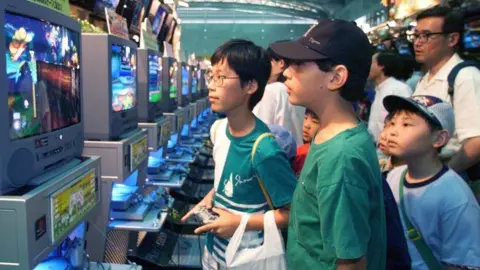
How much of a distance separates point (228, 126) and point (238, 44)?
40 centimetres

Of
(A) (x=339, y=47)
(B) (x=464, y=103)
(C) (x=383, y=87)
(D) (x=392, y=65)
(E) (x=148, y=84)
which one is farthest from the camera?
(D) (x=392, y=65)

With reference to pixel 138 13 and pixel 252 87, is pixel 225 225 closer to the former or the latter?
pixel 252 87

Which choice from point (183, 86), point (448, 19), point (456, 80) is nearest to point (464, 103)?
point (456, 80)

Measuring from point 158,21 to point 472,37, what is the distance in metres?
5.10

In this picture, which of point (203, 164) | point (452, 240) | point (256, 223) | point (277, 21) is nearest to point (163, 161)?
point (203, 164)

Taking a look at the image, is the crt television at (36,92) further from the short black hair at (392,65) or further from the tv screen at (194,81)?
the tv screen at (194,81)

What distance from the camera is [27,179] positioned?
148 cm

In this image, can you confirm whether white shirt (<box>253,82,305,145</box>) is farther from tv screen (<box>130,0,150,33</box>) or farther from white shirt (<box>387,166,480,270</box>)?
tv screen (<box>130,0,150,33</box>)

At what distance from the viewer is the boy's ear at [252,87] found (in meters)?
2.06

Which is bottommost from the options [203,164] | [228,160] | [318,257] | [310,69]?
[203,164]

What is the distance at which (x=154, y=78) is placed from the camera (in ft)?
13.0

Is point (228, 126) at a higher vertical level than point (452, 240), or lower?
higher

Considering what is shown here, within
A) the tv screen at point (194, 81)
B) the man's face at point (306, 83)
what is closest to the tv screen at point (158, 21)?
the tv screen at point (194, 81)

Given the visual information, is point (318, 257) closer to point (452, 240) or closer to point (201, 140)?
point (452, 240)
